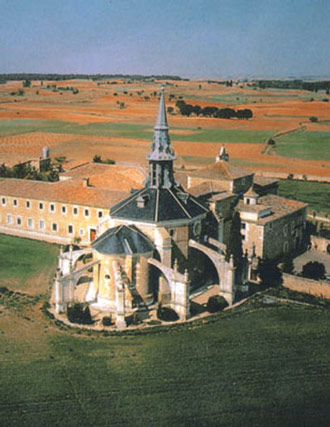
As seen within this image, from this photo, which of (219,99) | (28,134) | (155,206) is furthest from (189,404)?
(219,99)

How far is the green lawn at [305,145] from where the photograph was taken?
368ft

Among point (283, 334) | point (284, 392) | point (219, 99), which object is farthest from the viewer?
point (219, 99)

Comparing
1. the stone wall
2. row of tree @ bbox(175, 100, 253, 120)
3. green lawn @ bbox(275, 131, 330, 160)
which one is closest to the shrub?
the stone wall

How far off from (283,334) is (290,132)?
102 m

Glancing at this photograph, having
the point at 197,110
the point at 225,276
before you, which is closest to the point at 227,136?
the point at 197,110

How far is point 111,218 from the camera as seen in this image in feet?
139

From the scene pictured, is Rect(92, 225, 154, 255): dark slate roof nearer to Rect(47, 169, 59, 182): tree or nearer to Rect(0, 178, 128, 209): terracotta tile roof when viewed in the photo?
Rect(0, 178, 128, 209): terracotta tile roof

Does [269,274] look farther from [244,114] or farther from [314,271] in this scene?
[244,114]

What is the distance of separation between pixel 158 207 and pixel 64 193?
2047 centimetres

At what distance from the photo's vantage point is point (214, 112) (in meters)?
154

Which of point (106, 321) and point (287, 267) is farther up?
point (287, 267)

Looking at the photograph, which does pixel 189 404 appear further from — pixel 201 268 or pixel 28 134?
pixel 28 134

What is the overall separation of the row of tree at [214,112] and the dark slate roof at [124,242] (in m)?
114

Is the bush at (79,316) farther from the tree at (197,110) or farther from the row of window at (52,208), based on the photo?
the tree at (197,110)
